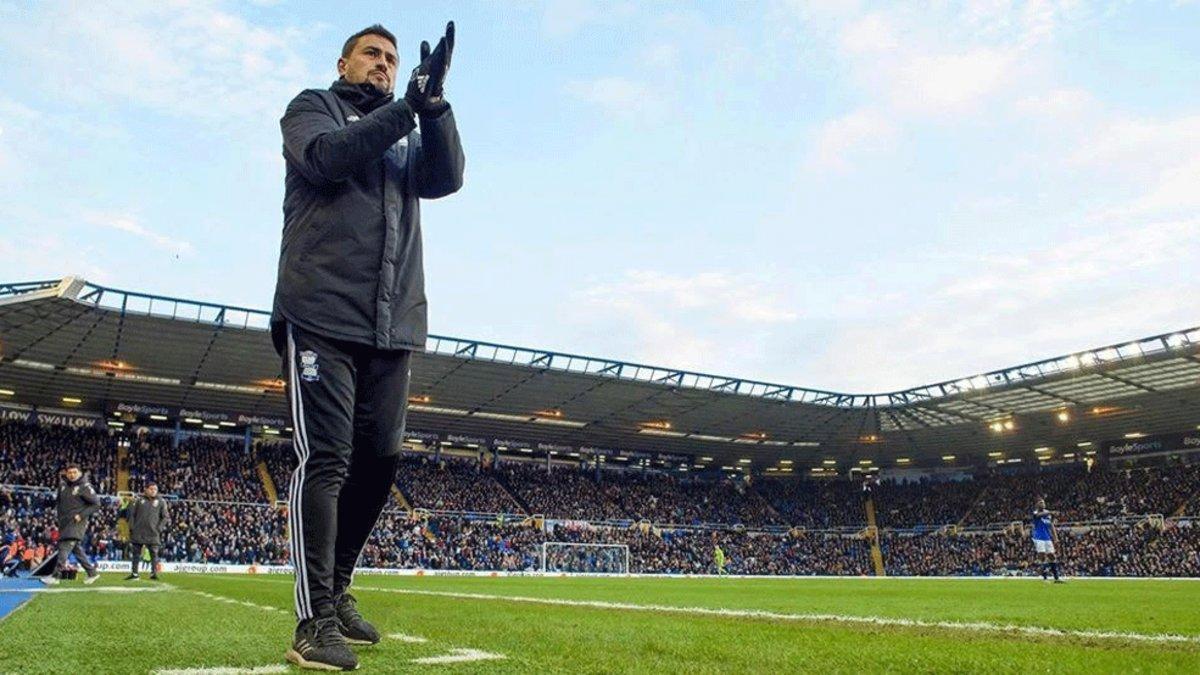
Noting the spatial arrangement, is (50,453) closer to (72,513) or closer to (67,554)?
(67,554)

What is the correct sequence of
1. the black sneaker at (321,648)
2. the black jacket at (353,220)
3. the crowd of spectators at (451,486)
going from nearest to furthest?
the black sneaker at (321,648) → the black jacket at (353,220) → the crowd of spectators at (451,486)

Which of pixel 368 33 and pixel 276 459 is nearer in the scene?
pixel 368 33

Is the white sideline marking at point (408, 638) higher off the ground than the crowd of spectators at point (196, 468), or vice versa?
the crowd of spectators at point (196, 468)

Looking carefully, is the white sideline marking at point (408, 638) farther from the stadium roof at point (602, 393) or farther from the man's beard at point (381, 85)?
the stadium roof at point (602, 393)

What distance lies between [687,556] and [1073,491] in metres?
20.4

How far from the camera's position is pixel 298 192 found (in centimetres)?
310

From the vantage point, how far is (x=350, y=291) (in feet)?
9.77

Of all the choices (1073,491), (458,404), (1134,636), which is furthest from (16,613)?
(1073,491)

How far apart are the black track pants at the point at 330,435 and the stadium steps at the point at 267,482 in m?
32.9

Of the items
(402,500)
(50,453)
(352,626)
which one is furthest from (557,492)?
(352,626)

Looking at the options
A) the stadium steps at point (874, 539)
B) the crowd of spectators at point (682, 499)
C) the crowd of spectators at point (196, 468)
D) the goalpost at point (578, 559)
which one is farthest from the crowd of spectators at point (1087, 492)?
the crowd of spectators at point (196, 468)

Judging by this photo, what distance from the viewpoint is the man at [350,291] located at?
2812 mm

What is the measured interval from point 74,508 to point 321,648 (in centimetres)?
1062

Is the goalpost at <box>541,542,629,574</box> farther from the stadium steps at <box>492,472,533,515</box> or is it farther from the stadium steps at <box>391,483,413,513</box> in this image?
the stadium steps at <box>391,483,413,513</box>
